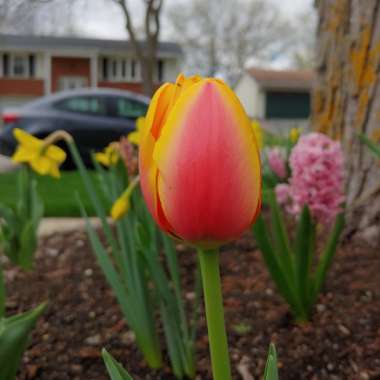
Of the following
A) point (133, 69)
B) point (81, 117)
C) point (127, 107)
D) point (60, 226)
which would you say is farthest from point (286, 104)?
point (60, 226)

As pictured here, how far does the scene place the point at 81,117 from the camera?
793 cm

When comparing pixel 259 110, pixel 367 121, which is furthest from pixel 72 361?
pixel 259 110

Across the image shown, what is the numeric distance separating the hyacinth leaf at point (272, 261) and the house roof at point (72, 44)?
80.3 feet

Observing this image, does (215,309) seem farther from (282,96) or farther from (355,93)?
(282,96)

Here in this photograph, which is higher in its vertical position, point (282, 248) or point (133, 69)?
point (282, 248)

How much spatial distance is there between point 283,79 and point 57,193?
26.2 metres

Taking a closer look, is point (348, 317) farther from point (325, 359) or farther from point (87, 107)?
point (87, 107)

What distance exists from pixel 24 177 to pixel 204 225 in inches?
70.5

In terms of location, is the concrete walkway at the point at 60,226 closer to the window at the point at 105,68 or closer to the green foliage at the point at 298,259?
the green foliage at the point at 298,259

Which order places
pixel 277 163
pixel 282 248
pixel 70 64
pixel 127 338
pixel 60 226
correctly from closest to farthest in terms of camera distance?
pixel 282 248 < pixel 127 338 < pixel 277 163 < pixel 60 226 < pixel 70 64

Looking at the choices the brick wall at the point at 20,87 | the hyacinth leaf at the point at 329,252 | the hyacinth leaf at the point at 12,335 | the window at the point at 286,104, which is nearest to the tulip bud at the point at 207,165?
the hyacinth leaf at the point at 12,335

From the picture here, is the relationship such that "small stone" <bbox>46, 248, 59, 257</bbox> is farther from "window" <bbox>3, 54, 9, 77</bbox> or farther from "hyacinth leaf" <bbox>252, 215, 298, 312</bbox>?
"window" <bbox>3, 54, 9, 77</bbox>

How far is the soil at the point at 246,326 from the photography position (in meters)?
1.17

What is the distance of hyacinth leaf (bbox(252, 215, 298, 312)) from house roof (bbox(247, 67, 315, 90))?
27698mm
